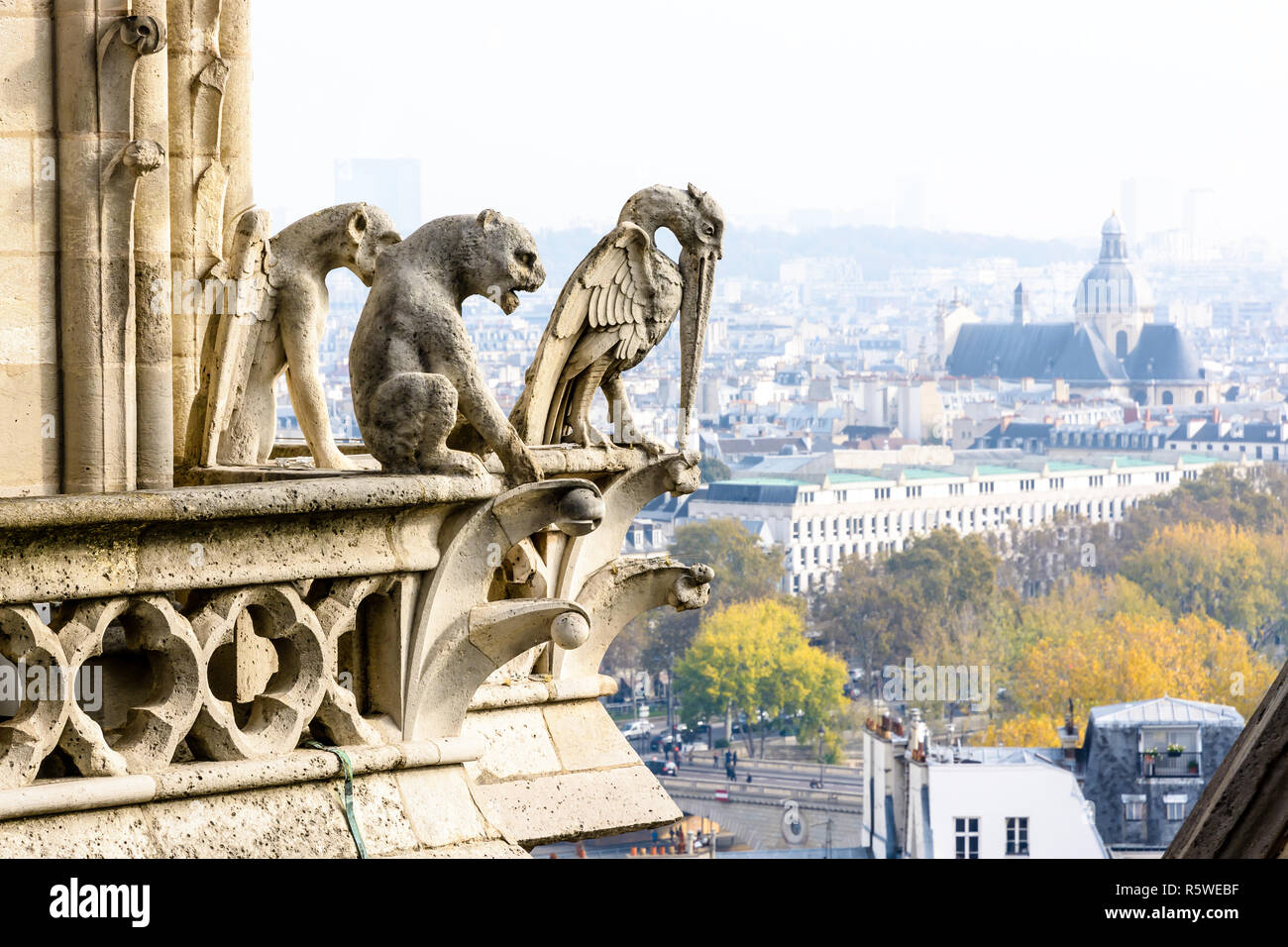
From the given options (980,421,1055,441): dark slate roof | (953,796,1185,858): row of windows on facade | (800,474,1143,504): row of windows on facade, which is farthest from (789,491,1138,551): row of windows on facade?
(953,796,1185,858): row of windows on facade

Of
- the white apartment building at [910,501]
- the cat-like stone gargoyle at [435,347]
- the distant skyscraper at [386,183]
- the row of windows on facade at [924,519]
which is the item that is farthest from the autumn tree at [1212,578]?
the cat-like stone gargoyle at [435,347]

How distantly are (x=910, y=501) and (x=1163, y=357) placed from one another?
128ft

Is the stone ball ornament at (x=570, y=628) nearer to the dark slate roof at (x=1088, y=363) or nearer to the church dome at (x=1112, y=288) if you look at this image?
the dark slate roof at (x=1088, y=363)

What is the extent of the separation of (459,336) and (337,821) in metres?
1.04

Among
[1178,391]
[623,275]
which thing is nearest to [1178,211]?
[1178,391]

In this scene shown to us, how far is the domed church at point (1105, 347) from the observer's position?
11838 centimetres

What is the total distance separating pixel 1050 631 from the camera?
6906 cm

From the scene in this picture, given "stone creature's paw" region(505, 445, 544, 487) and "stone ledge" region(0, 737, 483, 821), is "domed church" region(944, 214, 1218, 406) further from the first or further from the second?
"stone ledge" region(0, 737, 483, 821)

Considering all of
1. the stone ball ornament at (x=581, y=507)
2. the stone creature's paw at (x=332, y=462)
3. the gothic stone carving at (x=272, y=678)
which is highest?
the stone creature's paw at (x=332, y=462)

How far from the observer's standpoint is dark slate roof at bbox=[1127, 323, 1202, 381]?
117938 mm

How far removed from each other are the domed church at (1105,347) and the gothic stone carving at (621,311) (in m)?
112

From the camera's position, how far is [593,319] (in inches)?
254
